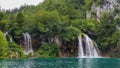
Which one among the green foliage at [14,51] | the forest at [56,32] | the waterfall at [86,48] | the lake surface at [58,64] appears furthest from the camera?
the waterfall at [86,48]

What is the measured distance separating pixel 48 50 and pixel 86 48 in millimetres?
11362

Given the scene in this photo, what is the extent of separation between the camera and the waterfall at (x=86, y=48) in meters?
88.1

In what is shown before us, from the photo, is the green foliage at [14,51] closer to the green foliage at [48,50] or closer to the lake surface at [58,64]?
the green foliage at [48,50]

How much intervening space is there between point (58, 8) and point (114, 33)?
26777 mm

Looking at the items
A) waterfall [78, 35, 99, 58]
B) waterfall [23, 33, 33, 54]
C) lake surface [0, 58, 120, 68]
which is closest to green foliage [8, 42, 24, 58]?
waterfall [23, 33, 33, 54]

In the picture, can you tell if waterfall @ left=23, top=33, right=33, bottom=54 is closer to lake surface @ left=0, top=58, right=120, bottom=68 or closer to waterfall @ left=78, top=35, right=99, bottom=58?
waterfall @ left=78, top=35, right=99, bottom=58

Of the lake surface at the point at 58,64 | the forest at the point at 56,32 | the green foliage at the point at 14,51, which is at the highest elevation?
the forest at the point at 56,32

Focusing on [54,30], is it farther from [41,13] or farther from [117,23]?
[117,23]

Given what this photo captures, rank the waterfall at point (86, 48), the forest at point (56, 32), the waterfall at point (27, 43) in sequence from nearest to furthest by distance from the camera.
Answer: the waterfall at point (27, 43)
the forest at point (56, 32)
the waterfall at point (86, 48)

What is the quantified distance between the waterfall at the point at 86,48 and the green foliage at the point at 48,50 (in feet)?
23.0

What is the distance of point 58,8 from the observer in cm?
11331

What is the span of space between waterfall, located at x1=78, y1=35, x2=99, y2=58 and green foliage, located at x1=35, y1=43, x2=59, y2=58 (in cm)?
700

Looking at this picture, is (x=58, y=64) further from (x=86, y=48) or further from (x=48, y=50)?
(x=86, y=48)

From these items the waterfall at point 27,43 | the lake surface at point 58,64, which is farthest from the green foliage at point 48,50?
the lake surface at point 58,64
